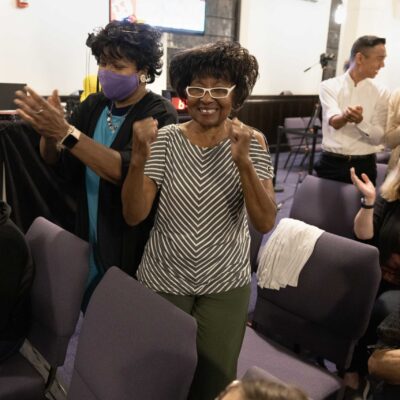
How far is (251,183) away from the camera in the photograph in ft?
3.66

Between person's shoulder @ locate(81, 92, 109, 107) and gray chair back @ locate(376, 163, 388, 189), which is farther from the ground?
person's shoulder @ locate(81, 92, 109, 107)

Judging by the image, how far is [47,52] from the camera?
4531mm

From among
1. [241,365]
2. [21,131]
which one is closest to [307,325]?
[241,365]

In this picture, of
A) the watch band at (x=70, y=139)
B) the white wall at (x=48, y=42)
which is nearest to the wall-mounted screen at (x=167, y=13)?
the white wall at (x=48, y=42)

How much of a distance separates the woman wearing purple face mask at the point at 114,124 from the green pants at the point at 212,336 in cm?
31

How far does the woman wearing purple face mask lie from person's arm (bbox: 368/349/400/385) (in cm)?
82

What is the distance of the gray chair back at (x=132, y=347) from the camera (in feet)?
3.24

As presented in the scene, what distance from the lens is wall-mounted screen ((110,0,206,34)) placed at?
5020mm

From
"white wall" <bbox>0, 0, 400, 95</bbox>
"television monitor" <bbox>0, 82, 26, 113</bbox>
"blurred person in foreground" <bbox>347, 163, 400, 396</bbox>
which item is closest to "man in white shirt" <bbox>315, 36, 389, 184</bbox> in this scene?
"blurred person in foreground" <bbox>347, 163, 400, 396</bbox>

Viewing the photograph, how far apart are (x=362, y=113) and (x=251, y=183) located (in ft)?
6.17

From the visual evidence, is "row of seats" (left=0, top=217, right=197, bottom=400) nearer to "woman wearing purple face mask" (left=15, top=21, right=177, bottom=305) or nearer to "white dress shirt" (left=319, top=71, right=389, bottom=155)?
"woman wearing purple face mask" (left=15, top=21, right=177, bottom=305)

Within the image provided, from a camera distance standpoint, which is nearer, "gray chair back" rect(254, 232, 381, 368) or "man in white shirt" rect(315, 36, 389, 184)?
"gray chair back" rect(254, 232, 381, 368)

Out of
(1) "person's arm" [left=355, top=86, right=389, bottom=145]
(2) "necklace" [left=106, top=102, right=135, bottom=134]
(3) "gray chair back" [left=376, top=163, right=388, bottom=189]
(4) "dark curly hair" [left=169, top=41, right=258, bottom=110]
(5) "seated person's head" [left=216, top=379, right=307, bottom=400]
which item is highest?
(4) "dark curly hair" [left=169, top=41, right=258, bottom=110]

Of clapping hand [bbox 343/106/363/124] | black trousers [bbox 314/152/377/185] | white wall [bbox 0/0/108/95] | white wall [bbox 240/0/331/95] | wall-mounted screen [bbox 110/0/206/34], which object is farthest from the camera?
white wall [bbox 240/0/331/95]
